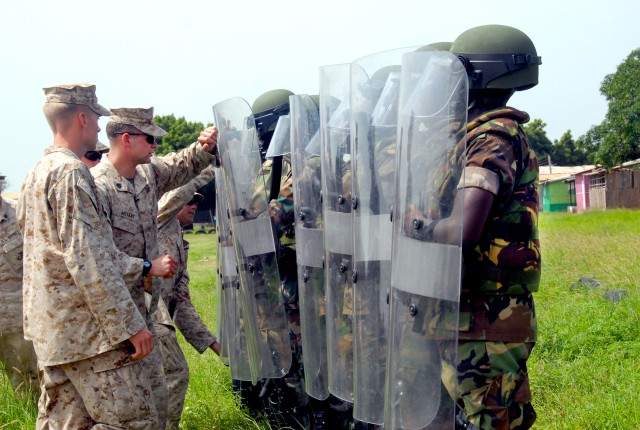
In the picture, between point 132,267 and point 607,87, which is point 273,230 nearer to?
point 132,267

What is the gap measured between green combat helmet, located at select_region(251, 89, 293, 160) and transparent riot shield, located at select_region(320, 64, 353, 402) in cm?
127

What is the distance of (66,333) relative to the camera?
304 cm

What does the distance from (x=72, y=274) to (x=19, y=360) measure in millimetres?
2670

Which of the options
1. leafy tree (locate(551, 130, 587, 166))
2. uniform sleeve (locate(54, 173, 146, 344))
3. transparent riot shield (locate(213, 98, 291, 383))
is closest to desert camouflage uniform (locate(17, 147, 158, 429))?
uniform sleeve (locate(54, 173, 146, 344))

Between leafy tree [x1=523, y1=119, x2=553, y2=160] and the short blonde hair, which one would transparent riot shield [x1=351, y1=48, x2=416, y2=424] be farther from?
leafy tree [x1=523, y1=119, x2=553, y2=160]

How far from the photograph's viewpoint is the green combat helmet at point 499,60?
278 centimetres

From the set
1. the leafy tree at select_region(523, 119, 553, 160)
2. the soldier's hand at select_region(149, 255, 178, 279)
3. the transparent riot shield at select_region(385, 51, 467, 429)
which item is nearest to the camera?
the transparent riot shield at select_region(385, 51, 467, 429)

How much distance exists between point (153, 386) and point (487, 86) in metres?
2.10

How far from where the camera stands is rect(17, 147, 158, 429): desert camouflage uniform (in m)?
3.00

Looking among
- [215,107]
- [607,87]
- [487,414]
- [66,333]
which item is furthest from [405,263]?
[607,87]

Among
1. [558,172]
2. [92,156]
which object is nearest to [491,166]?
[92,156]

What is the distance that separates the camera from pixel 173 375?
174 inches

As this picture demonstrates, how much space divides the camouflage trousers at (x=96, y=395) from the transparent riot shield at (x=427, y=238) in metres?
1.24

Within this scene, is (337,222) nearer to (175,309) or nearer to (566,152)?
(175,309)
